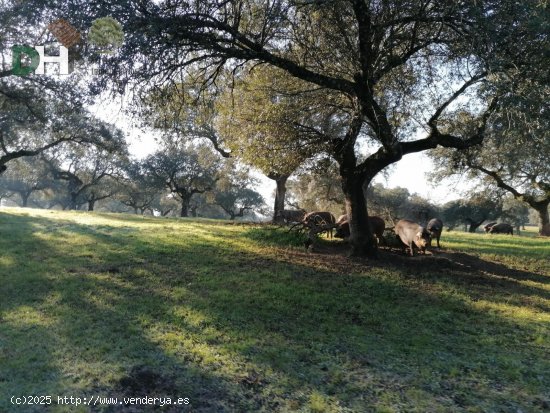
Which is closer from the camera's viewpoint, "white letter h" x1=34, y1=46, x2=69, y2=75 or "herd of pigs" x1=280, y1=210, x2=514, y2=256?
"white letter h" x1=34, y1=46, x2=69, y2=75

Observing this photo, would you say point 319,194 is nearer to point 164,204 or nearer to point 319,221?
point 319,221

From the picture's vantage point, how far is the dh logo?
880 centimetres

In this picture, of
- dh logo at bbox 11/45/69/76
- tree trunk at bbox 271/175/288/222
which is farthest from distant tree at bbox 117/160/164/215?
dh logo at bbox 11/45/69/76

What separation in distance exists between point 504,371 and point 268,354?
331cm

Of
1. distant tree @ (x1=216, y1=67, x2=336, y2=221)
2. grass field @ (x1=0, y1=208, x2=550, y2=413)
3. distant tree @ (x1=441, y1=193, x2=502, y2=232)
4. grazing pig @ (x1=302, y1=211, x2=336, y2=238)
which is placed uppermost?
distant tree @ (x1=216, y1=67, x2=336, y2=221)

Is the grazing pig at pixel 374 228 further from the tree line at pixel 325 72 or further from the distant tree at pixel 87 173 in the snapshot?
the distant tree at pixel 87 173

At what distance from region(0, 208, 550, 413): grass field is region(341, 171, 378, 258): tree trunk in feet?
2.13

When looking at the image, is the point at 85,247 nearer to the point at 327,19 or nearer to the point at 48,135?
the point at 327,19

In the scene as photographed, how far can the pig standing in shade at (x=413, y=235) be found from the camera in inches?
490

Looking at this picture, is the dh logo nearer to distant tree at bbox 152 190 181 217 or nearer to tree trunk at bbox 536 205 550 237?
tree trunk at bbox 536 205 550 237

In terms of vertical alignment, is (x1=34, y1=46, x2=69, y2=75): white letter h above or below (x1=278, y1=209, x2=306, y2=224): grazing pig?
above

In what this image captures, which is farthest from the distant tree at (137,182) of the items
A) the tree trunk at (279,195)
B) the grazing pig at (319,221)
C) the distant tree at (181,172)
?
the grazing pig at (319,221)

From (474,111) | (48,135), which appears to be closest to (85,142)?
(48,135)

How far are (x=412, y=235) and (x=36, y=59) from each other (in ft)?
40.8
